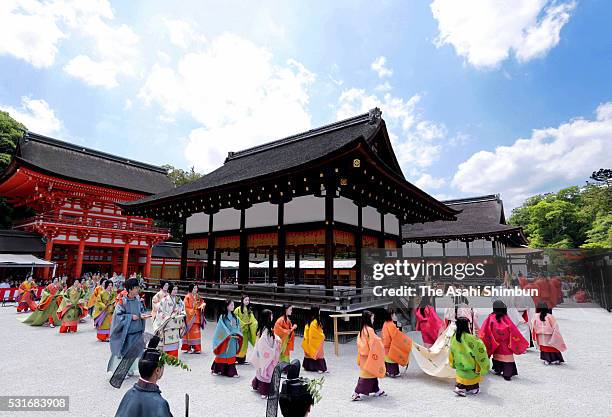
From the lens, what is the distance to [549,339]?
295 inches

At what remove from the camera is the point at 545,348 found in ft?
24.7

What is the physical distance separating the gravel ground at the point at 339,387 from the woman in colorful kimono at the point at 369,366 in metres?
0.15

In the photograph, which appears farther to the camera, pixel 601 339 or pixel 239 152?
pixel 239 152

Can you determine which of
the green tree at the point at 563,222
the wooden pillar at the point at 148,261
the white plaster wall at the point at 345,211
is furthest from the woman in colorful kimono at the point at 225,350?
the green tree at the point at 563,222

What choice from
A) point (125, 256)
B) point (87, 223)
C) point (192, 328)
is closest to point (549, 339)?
point (192, 328)

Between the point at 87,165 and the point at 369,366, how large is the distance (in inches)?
1174

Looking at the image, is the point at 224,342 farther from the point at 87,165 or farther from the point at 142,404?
the point at 87,165

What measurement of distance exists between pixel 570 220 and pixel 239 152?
4939cm

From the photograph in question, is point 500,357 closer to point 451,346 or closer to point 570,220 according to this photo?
point 451,346

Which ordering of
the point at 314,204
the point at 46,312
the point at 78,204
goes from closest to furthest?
the point at 314,204, the point at 46,312, the point at 78,204

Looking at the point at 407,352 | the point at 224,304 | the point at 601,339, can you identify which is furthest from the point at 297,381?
the point at 601,339

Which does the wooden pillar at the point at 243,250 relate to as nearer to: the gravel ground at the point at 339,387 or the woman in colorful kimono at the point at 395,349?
the gravel ground at the point at 339,387

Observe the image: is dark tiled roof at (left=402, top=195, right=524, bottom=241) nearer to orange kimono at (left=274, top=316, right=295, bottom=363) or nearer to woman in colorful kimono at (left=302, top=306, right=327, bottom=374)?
woman in colorful kimono at (left=302, top=306, right=327, bottom=374)

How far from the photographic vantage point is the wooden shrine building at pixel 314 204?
10039mm
